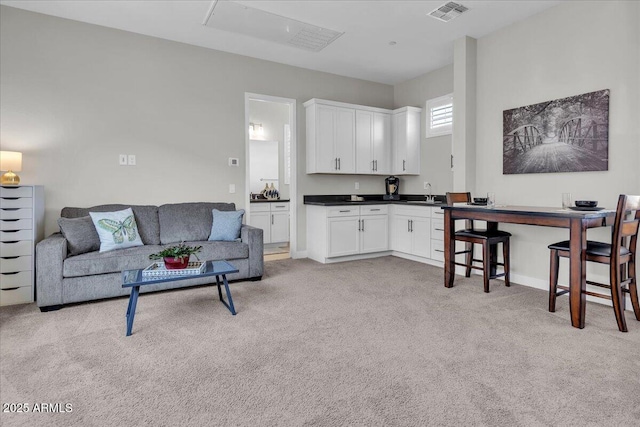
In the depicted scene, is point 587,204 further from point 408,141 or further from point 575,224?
point 408,141

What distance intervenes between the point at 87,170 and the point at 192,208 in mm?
1140

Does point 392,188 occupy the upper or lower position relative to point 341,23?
lower

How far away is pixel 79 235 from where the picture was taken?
3.36 meters

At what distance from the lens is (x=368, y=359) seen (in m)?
2.17

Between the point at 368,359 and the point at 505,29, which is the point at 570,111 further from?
the point at 368,359

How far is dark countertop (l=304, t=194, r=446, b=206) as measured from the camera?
507 cm

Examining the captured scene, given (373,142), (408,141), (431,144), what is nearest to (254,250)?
(373,142)

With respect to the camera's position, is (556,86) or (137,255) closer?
(137,255)

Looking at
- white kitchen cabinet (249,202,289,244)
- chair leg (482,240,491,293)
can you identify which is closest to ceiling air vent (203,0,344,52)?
white kitchen cabinet (249,202,289,244)

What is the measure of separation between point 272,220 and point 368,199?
1.68 metres

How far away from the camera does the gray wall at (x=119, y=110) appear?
12.0ft

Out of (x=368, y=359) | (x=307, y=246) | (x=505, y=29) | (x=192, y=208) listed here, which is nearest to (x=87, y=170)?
(x=192, y=208)

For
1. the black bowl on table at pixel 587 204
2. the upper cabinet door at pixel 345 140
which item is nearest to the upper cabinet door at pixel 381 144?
the upper cabinet door at pixel 345 140

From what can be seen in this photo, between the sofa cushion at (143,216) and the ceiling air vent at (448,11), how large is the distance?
3.62m
